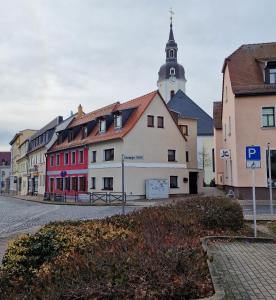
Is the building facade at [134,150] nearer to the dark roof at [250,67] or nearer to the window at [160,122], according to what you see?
the window at [160,122]

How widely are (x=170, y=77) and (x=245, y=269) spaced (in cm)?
8169

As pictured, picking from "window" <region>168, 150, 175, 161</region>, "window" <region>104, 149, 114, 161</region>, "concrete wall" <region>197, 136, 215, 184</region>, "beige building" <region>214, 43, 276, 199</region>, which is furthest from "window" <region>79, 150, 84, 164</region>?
"concrete wall" <region>197, 136, 215, 184</region>

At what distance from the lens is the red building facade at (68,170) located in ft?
139

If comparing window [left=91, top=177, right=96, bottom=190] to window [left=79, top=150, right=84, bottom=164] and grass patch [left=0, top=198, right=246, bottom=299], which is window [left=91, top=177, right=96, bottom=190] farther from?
grass patch [left=0, top=198, right=246, bottom=299]

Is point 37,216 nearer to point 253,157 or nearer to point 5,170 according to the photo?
point 253,157

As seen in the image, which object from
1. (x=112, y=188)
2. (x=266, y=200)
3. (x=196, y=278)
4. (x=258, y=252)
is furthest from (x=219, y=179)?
(x=196, y=278)

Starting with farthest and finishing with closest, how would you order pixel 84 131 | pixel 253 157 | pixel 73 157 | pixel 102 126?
pixel 73 157
pixel 84 131
pixel 102 126
pixel 253 157

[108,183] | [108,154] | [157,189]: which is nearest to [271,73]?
[157,189]

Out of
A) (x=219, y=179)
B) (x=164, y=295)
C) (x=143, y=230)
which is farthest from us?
(x=219, y=179)

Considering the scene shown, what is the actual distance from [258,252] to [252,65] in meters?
23.7

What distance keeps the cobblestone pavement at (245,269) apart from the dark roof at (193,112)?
5554cm

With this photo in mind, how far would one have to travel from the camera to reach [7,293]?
559 centimetres

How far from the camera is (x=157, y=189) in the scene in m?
36.2

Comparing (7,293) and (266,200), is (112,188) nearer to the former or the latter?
(266,200)
